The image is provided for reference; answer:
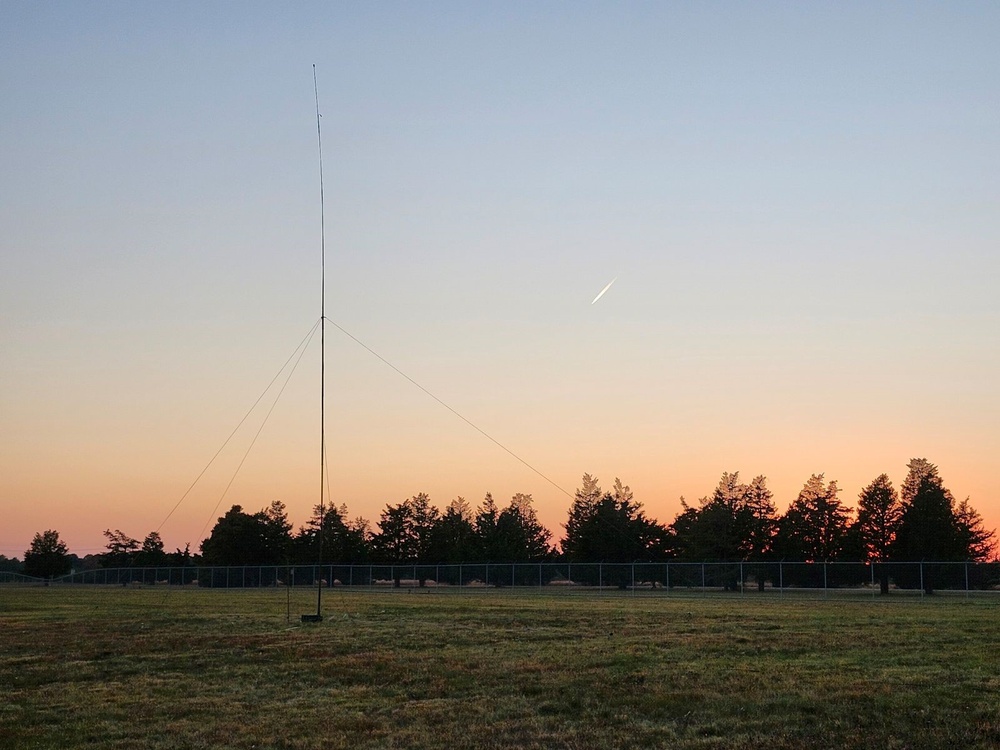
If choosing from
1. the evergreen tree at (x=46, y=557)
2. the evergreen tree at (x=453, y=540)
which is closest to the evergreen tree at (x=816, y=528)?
the evergreen tree at (x=453, y=540)

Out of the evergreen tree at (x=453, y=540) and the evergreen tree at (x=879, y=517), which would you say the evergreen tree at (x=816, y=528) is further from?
the evergreen tree at (x=453, y=540)

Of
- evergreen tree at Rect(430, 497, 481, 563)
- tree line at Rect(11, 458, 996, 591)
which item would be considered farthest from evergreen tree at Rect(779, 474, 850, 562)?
evergreen tree at Rect(430, 497, 481, 563)

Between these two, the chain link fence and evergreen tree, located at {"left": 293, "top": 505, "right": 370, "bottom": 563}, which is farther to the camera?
evergreen tree, located at {"left": 293, "top": 505, "right": 370, "bottom": 563}

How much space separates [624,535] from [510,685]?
263ft

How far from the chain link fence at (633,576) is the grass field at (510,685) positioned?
24.0 meters

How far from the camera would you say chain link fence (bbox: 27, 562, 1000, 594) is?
192 ft

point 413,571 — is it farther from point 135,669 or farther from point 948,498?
point 135,669

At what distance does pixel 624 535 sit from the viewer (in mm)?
96000

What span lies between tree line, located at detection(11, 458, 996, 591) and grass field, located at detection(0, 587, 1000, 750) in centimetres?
2648

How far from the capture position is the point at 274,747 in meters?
12.9

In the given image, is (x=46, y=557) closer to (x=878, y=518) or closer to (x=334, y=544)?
(x=334, y=544)

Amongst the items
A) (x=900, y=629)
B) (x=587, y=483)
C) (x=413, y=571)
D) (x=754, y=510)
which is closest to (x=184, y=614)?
(x=900, y=629)

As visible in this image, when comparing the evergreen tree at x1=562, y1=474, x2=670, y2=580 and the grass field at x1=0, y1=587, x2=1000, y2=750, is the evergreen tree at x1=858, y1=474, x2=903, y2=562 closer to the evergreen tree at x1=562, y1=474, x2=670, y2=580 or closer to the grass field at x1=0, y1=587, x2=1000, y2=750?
the evergreen tree at x1=562, y1=474, x2=670, y2=580

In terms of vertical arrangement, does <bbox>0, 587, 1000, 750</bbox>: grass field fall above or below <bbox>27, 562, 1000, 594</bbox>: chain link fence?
above
